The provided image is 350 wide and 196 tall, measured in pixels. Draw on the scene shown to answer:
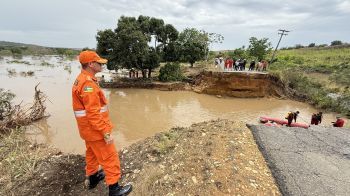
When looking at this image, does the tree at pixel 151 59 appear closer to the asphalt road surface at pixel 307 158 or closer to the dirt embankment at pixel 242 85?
the dirt embankment at pixel 242 85

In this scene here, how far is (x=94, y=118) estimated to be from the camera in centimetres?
347

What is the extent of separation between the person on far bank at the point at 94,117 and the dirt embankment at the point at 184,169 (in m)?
0.52

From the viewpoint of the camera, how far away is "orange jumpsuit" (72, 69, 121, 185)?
3.48m

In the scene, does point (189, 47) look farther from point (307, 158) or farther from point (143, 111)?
point (307, 158)

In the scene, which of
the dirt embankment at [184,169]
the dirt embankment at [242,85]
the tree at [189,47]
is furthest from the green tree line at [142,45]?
the dirt embankment at [184,169]

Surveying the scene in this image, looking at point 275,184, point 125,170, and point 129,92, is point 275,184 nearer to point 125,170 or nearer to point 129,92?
point 125,170

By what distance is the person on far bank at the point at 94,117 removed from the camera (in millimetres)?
3488

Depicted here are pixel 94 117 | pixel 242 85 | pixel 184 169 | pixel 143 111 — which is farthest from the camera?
pixel 242 85

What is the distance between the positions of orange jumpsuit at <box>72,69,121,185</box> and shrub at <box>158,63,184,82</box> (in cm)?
2121

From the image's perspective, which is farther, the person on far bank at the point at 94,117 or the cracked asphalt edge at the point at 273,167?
the cracked asphalt edge at the point at 273,167

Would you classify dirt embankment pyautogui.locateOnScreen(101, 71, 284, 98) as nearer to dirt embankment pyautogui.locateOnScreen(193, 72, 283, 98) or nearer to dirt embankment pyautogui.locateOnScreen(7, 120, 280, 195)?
dirt embankment pyautogui.locateOnScreen(193, 72, 283, 98)

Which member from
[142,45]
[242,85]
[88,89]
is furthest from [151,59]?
[88,89]

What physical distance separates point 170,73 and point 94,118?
2184 cm

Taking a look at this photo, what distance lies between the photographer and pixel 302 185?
4070mm
